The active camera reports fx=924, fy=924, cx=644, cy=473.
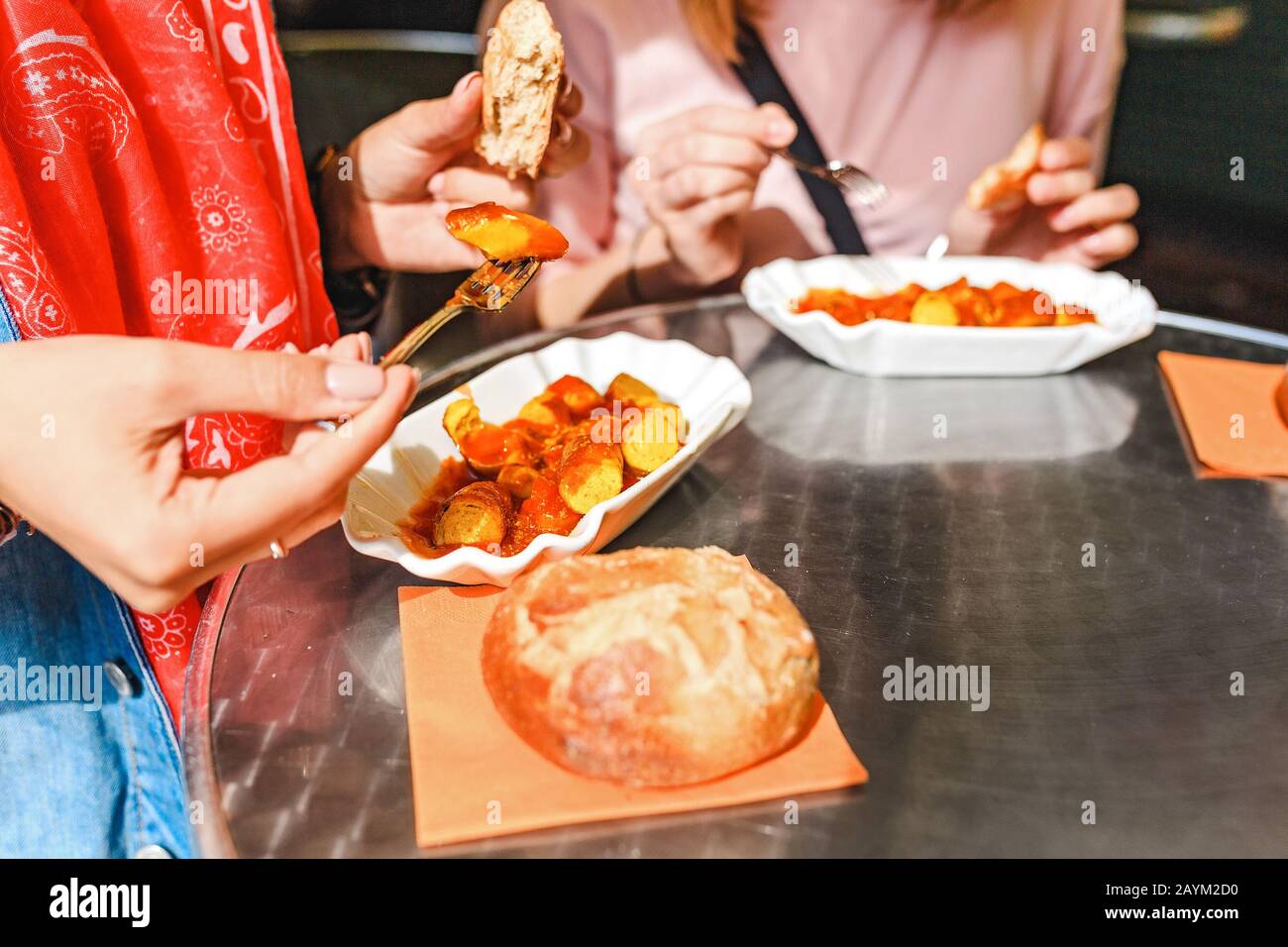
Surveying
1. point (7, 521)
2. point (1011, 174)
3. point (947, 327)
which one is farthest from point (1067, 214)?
point (7, 521)

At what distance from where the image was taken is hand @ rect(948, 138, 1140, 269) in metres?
2.05

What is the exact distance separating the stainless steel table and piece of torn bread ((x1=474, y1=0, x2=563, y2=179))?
1.27 feet

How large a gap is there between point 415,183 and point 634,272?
0.79m

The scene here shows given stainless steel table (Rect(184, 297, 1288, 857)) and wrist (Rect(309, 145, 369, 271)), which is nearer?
stainless steel table (Rect(184, 297, 1288, 857))

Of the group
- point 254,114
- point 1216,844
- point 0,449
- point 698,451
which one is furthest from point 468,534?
point 1216,844

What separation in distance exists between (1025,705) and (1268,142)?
2.04 metres

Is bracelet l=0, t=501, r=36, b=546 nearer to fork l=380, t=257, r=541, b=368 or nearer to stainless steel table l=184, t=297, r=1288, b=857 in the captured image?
stainless steel table l=184, t=297, r=1288, b=857

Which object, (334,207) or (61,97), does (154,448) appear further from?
(334,207)

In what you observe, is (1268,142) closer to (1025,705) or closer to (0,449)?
(1025,705)

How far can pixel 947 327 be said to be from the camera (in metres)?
1.57

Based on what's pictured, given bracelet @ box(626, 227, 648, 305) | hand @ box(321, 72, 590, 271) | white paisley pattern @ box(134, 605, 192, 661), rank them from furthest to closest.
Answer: bracelet @ box(626, 227, 648, 305), hand @ box(321, 72, 590, 271), white paisley pattern @ box(134, 605, 192, 661)

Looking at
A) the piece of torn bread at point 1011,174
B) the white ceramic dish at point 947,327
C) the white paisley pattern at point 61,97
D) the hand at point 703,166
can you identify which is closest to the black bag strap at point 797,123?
the hand at point 703,166

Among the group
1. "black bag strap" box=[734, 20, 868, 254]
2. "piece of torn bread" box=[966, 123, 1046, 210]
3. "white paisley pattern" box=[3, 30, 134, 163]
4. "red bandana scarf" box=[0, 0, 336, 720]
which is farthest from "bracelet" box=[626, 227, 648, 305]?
"white paisley pattern" box=[3, 30, 134, 163]

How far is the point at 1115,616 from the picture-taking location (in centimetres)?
110
